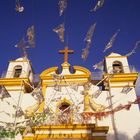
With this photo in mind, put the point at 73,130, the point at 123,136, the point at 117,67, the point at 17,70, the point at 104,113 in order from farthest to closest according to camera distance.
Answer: the point at 17,70, the point at 117,67, the point at 104,113, the point at 123,136, the point at 73,130

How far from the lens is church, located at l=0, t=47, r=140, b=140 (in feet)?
42.5

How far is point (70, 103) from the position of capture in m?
15.3

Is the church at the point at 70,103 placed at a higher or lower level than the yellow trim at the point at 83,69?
lower

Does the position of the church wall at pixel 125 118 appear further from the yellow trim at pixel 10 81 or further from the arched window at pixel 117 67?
the yellow trim at pixel 10 81

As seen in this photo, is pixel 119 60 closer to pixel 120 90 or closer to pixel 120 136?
pixel 120 90

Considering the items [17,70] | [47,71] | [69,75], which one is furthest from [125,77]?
[17,70]

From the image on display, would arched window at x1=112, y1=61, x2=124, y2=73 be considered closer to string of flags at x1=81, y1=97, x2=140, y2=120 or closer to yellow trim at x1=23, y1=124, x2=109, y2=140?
string of flags at x1=81, y1=97, x2=140, y2=120

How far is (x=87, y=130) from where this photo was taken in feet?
42.1

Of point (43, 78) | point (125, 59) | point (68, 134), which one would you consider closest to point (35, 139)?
point (68, 134)

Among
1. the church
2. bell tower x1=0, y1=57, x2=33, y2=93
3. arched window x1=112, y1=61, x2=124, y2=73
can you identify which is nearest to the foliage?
the church

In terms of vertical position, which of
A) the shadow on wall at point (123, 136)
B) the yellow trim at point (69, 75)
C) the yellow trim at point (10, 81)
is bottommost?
the shadow on wall at point (123, 136)

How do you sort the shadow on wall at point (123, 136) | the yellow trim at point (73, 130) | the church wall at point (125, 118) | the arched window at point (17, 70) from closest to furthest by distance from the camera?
the yellow trim at point (73, 130) → the shadow on wall at point (123, 136) → the church wall at point (125, 118) → the arched window at point (17, 70)

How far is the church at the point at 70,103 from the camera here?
12969mm

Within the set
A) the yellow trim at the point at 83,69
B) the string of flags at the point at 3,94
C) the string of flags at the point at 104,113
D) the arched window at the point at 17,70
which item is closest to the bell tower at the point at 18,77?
the arched window at the point at 17,70
